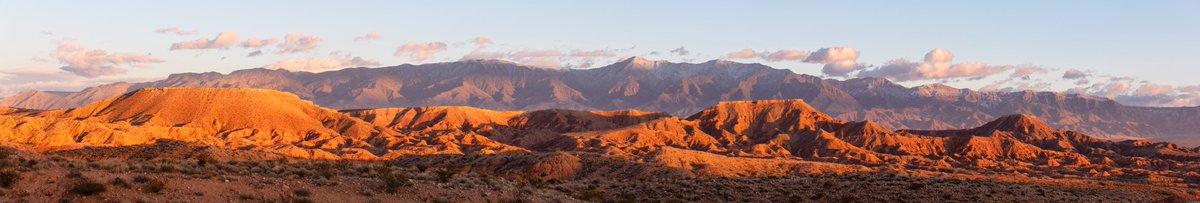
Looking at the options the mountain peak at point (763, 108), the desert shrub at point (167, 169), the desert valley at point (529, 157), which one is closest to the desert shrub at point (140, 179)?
the desert valley at point (529, 157)

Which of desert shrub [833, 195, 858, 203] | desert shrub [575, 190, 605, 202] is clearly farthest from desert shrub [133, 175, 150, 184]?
desert shrub [833, 195, 858, 203]

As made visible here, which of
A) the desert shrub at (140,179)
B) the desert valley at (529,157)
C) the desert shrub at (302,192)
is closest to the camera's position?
the desert shrub at (140,179)

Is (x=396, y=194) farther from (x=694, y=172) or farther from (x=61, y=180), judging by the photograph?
(x=694, y=172)

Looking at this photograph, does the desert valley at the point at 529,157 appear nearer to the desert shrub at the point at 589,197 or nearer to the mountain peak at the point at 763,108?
the desert shrub at the point at 589,197

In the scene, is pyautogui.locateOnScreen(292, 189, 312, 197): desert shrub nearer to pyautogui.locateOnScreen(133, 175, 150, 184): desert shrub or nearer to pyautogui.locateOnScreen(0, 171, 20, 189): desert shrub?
pyautogui.locateOnScreen(133, 175, 150, 184): desert shrub

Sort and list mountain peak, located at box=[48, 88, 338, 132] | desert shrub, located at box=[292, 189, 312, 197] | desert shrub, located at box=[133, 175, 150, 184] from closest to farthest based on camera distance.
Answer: desert shrub, located at box=[133, 175, 150, 184]
desert shrub, located at box=[292, 189, 312, 197]
mountain peak, located at box=[48, 88, 338, 132]

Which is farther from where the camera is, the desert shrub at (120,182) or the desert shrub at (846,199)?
the desert shrub at (846,199)

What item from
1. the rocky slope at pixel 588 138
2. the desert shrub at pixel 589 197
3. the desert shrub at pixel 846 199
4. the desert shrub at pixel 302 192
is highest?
the desert shrub at pixel 302 192

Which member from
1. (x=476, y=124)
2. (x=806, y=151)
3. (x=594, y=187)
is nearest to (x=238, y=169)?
(x=594, y=187)

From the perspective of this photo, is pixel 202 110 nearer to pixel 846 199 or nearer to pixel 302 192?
pixel 846 199

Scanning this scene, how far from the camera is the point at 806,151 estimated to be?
144125mm

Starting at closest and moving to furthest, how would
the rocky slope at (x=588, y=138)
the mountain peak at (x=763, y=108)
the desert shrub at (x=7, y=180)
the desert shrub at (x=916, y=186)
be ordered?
the desert shrub at (x=7, y=180) → the desert shrub at (x=916, y=186) → the rocky slope at (x=588, y=138) → the mountain peak at (x=763, y=108)

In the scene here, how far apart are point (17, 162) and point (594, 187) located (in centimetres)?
2281

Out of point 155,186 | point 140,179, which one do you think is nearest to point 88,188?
point 155,186
